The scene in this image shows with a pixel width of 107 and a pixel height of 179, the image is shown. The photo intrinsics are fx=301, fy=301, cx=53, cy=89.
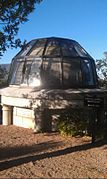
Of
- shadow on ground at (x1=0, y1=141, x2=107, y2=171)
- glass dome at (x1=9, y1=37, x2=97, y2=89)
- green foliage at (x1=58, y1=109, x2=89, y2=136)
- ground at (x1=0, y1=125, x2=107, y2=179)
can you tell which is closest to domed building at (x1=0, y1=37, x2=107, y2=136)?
glass dome at (x1=9, y1=37, x2=97, y2=89)

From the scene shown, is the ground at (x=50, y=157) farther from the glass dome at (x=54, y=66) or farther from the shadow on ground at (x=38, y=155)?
the glass dome at (x=54, y=66)

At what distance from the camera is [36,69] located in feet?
55.2

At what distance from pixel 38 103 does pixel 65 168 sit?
21.9 ft

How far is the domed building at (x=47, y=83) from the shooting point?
1480cm

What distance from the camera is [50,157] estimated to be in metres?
9.54

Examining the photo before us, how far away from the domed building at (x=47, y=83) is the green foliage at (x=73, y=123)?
2.26 feet

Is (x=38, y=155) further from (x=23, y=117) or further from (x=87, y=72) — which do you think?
(x=87, y=72)

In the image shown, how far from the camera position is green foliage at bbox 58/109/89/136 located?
13133mm

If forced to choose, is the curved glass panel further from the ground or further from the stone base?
the ground

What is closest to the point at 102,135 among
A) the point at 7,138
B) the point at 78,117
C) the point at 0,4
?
the point at 78,117

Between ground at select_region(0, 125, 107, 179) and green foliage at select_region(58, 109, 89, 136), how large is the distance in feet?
1.06

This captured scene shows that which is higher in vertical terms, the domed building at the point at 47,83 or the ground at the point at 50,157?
the domed building at the point at 47,83

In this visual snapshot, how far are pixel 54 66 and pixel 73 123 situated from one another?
4.41 metres

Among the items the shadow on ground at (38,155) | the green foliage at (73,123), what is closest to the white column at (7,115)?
the green foliage at (73,123)
